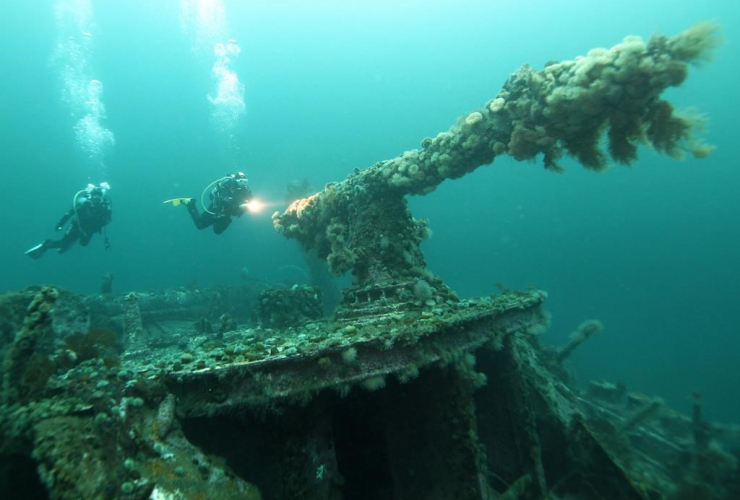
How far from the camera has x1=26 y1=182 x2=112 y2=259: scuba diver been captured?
1378 centimetres

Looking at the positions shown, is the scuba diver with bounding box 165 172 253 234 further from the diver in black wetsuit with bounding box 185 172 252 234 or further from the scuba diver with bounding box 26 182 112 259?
the scuba diver with bounding box 26 182 112 259

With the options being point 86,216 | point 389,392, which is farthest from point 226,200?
point 389,392

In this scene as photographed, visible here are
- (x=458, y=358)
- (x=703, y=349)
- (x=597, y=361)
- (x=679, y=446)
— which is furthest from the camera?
(x=703, y=349)

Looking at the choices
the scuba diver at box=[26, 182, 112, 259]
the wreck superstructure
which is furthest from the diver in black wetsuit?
the wreck superstructure

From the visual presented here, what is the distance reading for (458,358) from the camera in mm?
4223

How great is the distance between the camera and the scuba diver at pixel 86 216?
45.2ft

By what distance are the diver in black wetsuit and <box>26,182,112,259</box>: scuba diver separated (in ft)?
15.2

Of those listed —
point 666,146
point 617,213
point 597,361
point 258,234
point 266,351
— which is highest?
point 258,234

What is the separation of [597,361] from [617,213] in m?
82.8

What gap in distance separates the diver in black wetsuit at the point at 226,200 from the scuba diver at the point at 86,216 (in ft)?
15.2

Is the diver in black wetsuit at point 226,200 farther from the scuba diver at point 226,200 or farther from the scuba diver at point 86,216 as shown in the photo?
the scuba diver at point 86,216

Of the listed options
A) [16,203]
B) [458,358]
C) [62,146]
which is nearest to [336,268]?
[458,358]

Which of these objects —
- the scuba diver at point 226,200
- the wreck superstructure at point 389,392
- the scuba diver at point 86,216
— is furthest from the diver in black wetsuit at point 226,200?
the wreck superstructure at point 389,392

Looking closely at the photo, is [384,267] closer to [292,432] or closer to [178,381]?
[292,432]
